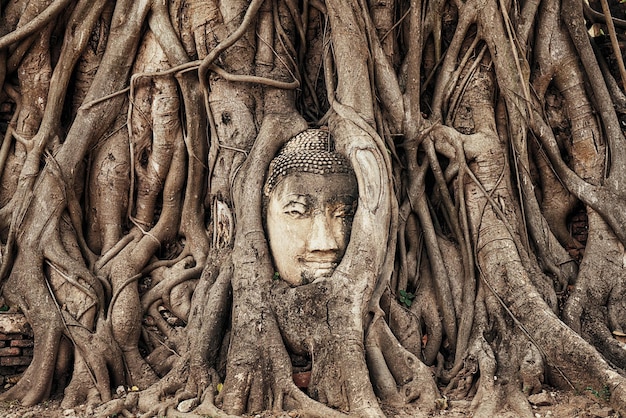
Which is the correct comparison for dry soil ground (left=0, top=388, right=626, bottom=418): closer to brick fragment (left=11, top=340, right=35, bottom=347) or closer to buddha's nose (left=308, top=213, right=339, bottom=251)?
brick fragment (left=11, top=340, right=35, bottom=347)

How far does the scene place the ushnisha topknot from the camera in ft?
14.0

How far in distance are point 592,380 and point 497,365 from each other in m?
0.56

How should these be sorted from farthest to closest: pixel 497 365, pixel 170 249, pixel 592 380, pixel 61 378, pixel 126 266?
1. pixel 170 249
2. pixel 126 266
3. pixel 61 378
4. pixel 497 365
5. pixel 592 380

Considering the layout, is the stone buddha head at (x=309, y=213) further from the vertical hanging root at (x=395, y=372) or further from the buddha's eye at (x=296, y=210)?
the vertical hanging root at (x=395, y=372)

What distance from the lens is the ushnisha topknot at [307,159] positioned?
4.27 metres

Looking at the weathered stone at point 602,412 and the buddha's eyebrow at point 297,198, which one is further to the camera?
the buddha's eyebrow at point 297,198

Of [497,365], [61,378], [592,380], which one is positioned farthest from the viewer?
[61,378]

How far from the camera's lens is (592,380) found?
3658mm

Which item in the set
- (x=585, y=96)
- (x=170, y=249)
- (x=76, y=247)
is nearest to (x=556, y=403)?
(x=585, y=96)

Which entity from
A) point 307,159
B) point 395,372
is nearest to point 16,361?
point 307,159

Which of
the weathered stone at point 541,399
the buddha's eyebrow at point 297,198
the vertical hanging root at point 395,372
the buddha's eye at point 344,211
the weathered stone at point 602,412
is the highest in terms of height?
the buddha's eyebrow at point 297,198

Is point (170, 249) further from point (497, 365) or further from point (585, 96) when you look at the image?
point (585, 96)

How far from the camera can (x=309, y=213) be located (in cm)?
416

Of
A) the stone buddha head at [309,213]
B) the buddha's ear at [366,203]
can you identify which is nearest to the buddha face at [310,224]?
the stone buddha head at [309,213]
